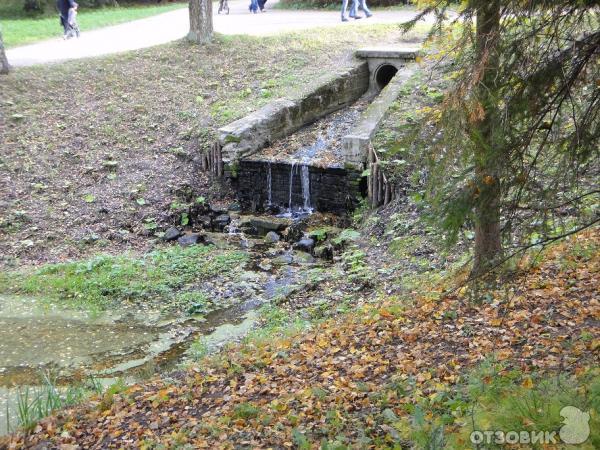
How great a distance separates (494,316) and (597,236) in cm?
221

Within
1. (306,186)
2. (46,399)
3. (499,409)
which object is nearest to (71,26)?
(306,186)

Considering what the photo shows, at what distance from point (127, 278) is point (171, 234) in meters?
2.08

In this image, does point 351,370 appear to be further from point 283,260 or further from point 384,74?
point 384,74

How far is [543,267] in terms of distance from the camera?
8.04 m

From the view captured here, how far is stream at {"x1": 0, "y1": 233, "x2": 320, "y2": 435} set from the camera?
8.66m

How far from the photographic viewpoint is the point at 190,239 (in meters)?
13.1

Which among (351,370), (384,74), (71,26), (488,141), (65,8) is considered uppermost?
(65,8)

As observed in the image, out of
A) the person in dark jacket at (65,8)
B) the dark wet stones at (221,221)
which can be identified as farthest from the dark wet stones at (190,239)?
the person in dark jacket at (65,8)

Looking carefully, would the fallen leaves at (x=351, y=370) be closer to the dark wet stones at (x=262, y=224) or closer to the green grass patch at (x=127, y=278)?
the green grass patch at (x=127, y=278)

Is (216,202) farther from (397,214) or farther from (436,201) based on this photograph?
(436,201)

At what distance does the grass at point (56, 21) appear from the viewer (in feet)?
74.9

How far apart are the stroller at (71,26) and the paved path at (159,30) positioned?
0.27 metres

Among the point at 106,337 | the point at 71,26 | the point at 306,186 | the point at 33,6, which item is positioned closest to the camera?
the point at 106,337

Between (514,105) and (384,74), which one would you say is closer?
(514,105)
